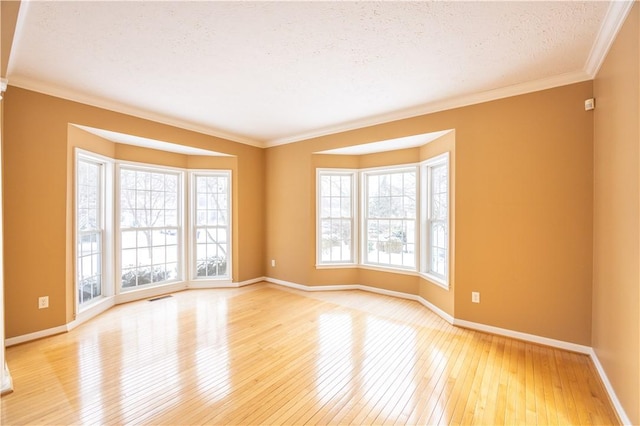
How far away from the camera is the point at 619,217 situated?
6.64 feet

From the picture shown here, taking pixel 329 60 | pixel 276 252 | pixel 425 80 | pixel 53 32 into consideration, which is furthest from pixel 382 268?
pixel 53 32

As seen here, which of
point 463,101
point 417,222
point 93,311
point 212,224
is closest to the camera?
point 463,101

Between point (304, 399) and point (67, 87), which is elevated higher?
point (67, 87)

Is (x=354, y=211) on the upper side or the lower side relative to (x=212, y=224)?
upper

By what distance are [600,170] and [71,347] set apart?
527 cm

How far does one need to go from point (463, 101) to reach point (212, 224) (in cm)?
440

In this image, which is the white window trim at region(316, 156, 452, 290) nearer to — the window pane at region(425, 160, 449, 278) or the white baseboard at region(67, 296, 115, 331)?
the window pane at region(425, 160, 449, 278)

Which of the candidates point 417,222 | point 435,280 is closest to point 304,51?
point 417,222

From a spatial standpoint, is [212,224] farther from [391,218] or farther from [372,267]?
[391,218]

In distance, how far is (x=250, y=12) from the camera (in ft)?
6.32

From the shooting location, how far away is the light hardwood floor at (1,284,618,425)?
1951mm

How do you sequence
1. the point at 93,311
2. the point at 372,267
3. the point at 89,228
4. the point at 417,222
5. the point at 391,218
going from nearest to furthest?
the point at 93,311
the point at 89,228
the point at 417,222
the point at 391,218
the point at 372,267

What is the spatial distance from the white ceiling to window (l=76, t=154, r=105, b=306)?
38.8 inches

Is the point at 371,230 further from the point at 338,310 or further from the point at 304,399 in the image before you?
the point at 304,399
